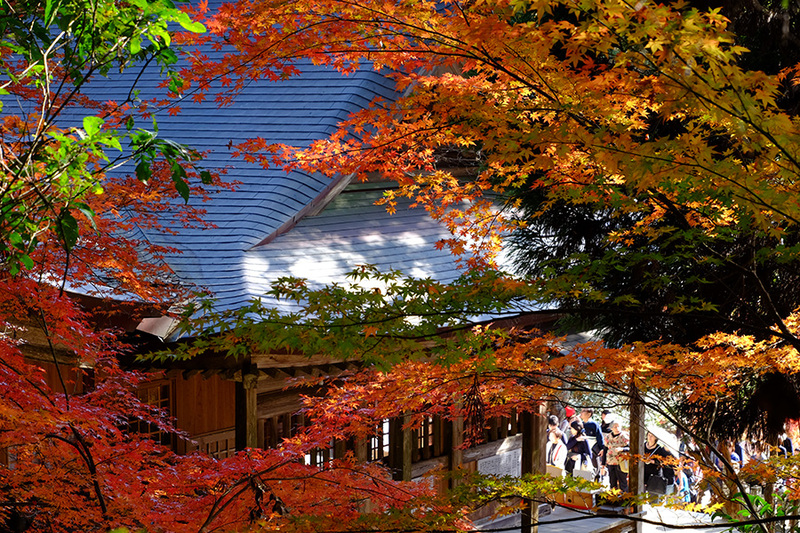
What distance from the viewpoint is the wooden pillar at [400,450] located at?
8.73m

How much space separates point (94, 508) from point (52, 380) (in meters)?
3.67

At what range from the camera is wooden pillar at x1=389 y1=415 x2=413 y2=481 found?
8.73 meters

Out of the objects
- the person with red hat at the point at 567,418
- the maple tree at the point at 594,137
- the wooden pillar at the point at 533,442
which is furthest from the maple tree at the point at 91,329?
the person with red hat at the point at 567,418

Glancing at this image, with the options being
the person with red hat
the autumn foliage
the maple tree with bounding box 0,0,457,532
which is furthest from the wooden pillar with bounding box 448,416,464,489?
the person with red hat

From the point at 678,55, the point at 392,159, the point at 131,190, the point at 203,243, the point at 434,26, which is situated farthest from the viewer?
the point at 203,243

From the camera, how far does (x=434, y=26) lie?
15.1 ft

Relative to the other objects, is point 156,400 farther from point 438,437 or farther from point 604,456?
point 604,456

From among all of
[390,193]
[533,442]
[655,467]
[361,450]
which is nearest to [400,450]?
[361,450]

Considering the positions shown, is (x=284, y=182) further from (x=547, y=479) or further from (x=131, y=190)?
(x=547, y=479)

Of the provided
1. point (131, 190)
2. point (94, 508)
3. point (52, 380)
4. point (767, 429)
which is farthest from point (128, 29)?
point (767, 429)

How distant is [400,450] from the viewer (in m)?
8.77

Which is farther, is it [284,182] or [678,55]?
[284,182]

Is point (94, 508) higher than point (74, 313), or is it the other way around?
point (74, 313)

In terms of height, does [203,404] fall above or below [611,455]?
above
